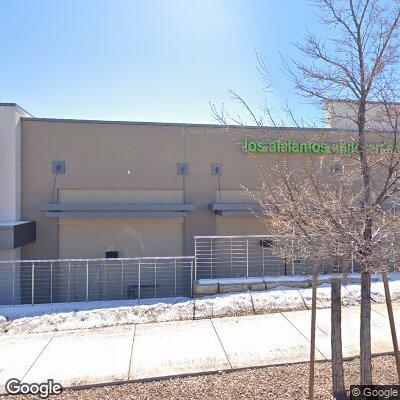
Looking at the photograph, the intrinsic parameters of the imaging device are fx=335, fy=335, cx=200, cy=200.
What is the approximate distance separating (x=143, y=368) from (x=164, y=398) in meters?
0.84

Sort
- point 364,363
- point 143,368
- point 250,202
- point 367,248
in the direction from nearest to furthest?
point 367,248, point 364,363, point 143,368, point 250,202

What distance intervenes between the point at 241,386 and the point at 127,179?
8.40 m

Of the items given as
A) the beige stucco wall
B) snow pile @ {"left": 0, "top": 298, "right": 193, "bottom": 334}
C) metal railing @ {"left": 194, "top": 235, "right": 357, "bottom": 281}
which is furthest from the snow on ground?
the beige stucco wall

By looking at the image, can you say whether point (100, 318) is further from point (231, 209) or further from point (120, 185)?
point (231, 209)

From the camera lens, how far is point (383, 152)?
11.0 feet

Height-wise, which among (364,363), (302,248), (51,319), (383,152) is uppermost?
(383,152)

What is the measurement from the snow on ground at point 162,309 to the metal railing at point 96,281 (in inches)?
130

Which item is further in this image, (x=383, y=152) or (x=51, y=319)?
(x=51, y=319)

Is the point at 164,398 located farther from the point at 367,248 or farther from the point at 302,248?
the point at 367,248

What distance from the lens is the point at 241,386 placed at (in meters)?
3.80

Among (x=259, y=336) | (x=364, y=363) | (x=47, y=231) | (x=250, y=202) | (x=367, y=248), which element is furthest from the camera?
(x=250, y=202)

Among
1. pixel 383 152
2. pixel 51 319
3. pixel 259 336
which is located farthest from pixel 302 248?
pixel 51 319

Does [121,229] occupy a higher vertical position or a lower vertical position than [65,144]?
lower

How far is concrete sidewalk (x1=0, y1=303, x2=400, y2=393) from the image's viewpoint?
4.31 metres
